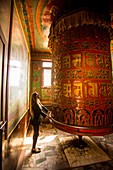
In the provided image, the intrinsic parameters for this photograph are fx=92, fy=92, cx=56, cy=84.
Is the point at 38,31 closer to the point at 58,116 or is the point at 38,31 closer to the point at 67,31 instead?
the point at 67,31

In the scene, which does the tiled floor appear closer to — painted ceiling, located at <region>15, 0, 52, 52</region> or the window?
the window

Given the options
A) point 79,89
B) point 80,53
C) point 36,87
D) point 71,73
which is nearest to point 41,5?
point 80,53

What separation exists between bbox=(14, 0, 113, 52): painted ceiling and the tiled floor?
333 cm

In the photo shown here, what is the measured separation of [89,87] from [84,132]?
0.80 meters

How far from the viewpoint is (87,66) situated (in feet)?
5.57

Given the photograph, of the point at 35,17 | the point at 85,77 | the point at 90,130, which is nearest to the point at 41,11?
the point at 35,17

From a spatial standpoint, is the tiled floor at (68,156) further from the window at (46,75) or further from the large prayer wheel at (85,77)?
the window at (46,75)

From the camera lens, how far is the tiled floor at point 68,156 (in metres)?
2.00

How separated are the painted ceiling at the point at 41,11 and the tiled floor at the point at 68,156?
333cm

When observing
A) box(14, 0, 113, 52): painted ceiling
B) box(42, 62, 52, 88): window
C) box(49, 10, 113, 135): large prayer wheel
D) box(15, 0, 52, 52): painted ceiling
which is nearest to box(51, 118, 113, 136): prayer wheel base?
box(49, 10, 113, 135): large prayer wheel

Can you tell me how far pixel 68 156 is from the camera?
7.62 ft

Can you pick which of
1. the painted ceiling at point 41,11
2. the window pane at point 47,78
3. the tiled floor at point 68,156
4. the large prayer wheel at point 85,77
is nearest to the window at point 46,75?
the window pane at point 47,78

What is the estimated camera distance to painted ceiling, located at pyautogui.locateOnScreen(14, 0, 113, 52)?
6.20ft

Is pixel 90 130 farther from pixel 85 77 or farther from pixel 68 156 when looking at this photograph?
pixel 68 156
